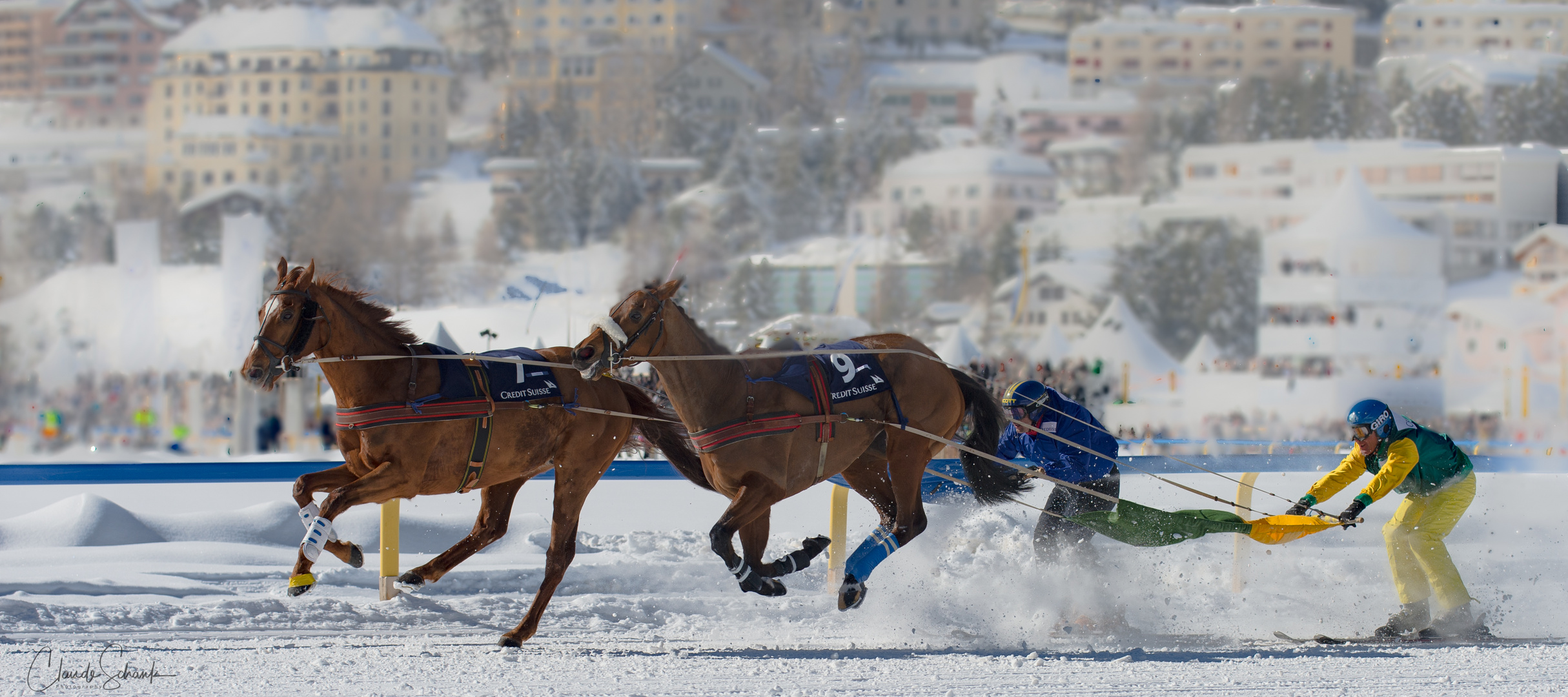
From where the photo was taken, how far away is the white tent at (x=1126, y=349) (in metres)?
34.5

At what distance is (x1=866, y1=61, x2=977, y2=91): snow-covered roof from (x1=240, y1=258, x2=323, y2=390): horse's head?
54.6m

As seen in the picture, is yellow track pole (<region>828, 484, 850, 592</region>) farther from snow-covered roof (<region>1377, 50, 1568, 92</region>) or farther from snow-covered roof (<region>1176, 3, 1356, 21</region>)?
snow-covered roof (<region>1176, 3, 1356, 21</region>)

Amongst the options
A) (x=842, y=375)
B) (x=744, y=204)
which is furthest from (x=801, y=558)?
(x=744, y=204)

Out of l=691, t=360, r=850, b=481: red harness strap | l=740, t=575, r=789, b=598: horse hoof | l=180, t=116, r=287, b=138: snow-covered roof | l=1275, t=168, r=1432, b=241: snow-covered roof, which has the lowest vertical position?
l=740, t=575, r=789, b=598: horse hoof

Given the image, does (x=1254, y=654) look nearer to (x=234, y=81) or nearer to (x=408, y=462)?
(x=408, y=462)

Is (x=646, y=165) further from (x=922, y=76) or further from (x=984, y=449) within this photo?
(x=984, y=449)

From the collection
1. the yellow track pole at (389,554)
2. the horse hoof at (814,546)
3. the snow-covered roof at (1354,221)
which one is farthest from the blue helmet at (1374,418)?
the snow-covered roof at (1354,221)

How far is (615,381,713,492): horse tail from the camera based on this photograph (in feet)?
24.0

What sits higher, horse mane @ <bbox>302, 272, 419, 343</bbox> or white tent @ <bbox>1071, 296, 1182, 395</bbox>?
horse mane @ <bbox>302, 272, 419, 343</bbox>

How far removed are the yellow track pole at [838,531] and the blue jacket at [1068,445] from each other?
4.62 ft

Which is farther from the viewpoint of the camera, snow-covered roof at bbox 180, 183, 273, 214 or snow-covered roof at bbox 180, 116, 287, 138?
snow-covered roof at bbox 180, 116, 287, 138

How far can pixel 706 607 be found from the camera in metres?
7.54

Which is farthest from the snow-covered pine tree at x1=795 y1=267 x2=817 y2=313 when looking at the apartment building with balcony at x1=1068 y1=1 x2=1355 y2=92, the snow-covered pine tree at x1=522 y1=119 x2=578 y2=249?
the apartment building with balcony at x1=1068 y1=1 x2=1355 y2=92

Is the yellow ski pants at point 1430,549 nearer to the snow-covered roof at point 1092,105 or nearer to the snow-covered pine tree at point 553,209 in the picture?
the snow-covered pine tree at point 553,209
